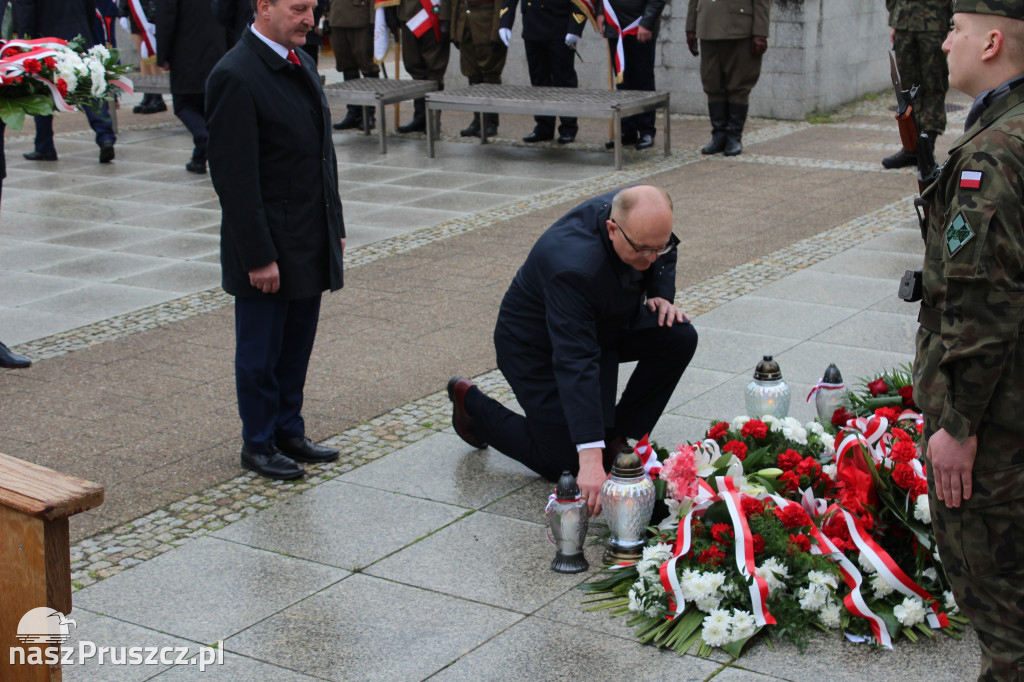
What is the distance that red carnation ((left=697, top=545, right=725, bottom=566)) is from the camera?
373 centimetres

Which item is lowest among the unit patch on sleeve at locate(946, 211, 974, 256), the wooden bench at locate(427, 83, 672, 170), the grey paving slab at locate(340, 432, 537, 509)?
the grey paving slab at locate(340, 432, 537, 509)

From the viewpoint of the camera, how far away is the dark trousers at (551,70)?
1334 centimetres

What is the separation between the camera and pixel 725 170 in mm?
11625

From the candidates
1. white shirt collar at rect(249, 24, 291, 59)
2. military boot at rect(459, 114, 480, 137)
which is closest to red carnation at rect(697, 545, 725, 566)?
white shirt collar at rect(249, 24, 291, 59)

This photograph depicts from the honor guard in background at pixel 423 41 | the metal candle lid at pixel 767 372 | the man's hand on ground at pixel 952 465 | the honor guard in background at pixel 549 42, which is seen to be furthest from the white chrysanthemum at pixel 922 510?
the honor guard in background at pixel 423 41

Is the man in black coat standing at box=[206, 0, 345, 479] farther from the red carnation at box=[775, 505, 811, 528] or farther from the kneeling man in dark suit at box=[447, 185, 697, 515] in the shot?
the red carnation at box=[775, 505, 811, 528]

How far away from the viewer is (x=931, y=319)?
9.35ft

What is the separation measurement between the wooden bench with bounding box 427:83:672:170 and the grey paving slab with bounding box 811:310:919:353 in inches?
198

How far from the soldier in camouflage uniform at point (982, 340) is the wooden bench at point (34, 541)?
1.85m

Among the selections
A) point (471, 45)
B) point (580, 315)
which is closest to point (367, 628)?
point (580, 315)

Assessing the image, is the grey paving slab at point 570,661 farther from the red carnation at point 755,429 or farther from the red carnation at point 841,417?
the red carnation at point 841,417

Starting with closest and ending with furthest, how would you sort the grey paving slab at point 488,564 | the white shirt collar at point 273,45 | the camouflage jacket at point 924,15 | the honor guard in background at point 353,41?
the grey paving slab at point 488,564
the white shirt collar at point 273,45
the camouflage jacket at point 924,15
the honor guard in background at point 353,41

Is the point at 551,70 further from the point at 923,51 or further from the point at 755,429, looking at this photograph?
the point at 755,429

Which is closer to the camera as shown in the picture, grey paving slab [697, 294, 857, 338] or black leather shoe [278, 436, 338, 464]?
black leather shoe [278, 436, 338, 464]
